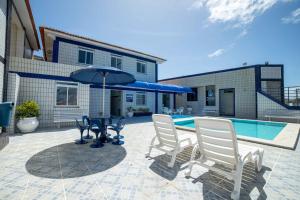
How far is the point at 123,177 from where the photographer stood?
3211 mm

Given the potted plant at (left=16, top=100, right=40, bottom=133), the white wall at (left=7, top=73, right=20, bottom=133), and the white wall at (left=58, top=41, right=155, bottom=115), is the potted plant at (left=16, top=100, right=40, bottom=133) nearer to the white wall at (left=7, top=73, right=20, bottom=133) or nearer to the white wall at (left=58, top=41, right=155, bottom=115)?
the white wall at (left=7, top=73, right=20, bottom=133)

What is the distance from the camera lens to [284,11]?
33.0 ft

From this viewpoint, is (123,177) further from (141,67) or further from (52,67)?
(141,67)

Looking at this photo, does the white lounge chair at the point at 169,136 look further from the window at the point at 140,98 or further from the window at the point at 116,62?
the window at the point at 140,98

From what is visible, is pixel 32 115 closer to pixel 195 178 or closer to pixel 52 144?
pixel 52 144

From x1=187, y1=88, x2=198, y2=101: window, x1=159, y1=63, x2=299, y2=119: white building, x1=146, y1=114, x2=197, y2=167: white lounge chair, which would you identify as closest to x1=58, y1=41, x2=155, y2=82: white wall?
x1=187, y1=88, x2=198, y2=101: window

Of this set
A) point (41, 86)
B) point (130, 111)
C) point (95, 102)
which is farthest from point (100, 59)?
point (41, 86)

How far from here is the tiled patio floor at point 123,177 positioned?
102 inches

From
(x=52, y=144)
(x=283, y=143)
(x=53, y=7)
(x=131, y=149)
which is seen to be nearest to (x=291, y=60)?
(x=283, y=143)

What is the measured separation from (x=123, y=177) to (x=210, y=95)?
18.1 meters

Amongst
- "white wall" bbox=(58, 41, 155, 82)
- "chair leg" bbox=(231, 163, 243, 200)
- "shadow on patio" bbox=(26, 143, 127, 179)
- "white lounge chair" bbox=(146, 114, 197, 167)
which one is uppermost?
"white wall" bbox=(58, 41, 155, 82)

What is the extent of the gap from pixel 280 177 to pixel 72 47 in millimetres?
15610


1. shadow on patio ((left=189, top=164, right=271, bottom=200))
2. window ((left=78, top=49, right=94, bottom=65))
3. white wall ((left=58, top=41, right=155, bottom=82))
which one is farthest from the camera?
window ((left=78, top=49, right=94, bottom=65))

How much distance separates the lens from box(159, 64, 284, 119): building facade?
47.4 feet
